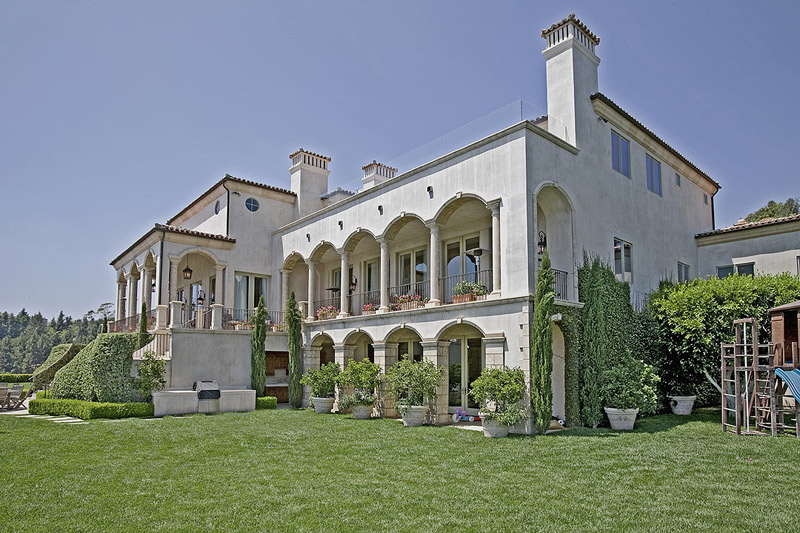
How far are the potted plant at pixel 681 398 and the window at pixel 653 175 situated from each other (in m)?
7.03

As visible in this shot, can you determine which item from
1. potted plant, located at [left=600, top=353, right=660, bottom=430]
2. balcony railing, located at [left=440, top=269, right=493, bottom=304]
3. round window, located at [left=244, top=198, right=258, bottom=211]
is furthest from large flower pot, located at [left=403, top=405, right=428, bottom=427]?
round window, located at [left=244, top=198, right=258, bottom=211]

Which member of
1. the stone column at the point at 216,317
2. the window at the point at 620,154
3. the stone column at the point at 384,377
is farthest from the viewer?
the stone column at the point at 216,317

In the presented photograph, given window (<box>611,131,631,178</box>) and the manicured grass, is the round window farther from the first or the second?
window (<box>611,131,631,178</box>)

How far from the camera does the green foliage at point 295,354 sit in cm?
2197

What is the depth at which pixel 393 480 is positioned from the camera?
30.6 feet

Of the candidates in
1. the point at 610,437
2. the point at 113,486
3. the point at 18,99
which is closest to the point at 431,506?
the point at 113,486

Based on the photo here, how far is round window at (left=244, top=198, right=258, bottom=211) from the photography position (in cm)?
2580

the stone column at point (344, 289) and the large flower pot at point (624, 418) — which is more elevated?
the stone column at point (344, 289)

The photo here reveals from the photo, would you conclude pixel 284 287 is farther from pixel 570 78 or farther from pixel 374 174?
pixel 570 78

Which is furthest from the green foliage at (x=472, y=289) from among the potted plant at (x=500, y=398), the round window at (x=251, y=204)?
the round window at (x=251, y=204)

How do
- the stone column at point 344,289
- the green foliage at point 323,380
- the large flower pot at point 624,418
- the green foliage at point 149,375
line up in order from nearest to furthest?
the large flower pot at point 624,418
the green foliage at point 149,375
the green foliage at point 323,380
the stone column at point 344,289

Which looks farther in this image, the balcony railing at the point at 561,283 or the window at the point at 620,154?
the window at the point at 620,154

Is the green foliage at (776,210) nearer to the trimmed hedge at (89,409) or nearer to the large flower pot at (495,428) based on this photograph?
the large flower pot at (495,428)

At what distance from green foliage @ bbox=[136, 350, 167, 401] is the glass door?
970 centimetres
